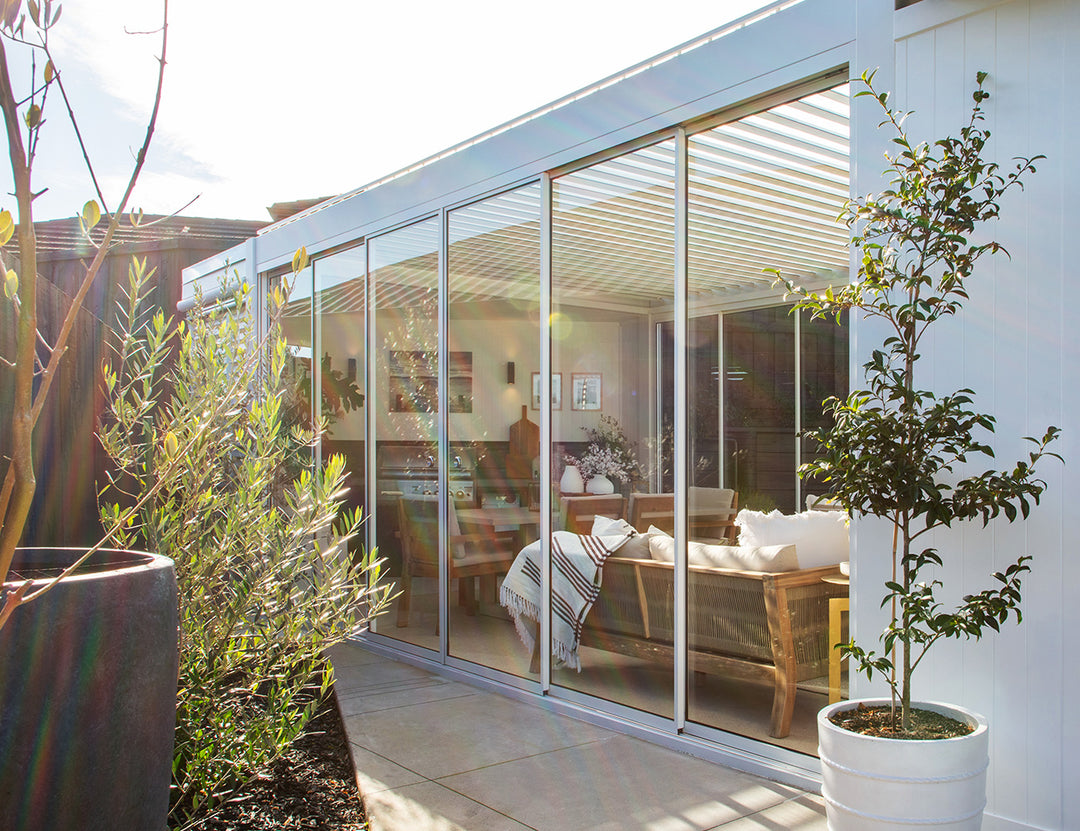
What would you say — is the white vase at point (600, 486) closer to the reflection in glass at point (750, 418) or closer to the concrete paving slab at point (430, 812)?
the reflection in glass at point (750, 418)

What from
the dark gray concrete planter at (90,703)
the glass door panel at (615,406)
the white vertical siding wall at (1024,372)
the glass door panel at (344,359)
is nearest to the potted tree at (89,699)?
the dark gray concrete planter at (90,703)

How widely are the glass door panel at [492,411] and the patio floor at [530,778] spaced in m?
0.66

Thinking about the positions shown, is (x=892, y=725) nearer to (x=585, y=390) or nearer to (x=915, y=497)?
(x=915, y=497)

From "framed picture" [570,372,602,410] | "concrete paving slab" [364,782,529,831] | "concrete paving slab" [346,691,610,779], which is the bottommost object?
"concrete paving slab" [346,691,610,779]

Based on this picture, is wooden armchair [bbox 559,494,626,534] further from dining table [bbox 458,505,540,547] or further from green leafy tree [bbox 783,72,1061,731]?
green leafy tree [bbox 783,72,1061,731]

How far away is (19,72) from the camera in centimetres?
131

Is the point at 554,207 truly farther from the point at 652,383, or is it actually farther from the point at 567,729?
the point at 567,729

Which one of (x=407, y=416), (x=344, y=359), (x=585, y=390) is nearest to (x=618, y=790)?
(x=585, y=390)

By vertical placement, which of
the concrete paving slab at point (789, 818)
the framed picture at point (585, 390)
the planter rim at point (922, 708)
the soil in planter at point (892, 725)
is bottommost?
the concrete paving slab at point (789, 818)

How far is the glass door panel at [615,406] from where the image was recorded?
4273 mm

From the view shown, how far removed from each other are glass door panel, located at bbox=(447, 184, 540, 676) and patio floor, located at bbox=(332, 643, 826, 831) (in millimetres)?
656

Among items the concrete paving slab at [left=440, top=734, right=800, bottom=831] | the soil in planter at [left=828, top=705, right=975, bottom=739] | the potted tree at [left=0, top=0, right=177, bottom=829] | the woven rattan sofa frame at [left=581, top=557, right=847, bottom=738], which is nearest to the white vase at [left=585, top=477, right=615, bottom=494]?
the woven rattan sofa frame at [left=581, top=557, right=847, bottom=738]

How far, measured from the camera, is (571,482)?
4.82 meters

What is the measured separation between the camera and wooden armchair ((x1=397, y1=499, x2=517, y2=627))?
17.5ft
